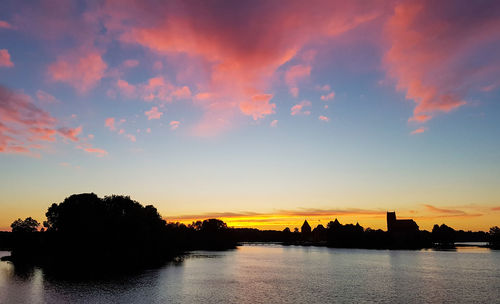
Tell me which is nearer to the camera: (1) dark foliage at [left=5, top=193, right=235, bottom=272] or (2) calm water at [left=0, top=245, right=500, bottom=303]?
(2) calm water at [left=0, top=245, right=500, bottom=303]

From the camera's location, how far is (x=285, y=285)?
7056 cm

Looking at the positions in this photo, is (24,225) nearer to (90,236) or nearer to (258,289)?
(90,236)

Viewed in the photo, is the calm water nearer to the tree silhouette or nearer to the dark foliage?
the dark foliage

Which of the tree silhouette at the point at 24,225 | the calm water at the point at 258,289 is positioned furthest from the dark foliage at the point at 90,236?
the calm water at the point at 258,289

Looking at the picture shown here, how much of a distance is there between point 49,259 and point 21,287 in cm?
7779

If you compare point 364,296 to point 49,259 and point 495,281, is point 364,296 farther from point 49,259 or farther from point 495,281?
point 49,259

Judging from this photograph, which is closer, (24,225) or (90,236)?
(90,236)

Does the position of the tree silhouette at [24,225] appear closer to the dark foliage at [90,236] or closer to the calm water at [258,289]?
the dark foliage at [90,236]

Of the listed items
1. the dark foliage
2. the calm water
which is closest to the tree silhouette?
the dark foliage

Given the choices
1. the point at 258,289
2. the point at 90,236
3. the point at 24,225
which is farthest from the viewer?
the point at 24,225

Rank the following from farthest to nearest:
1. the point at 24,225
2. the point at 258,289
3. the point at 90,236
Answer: the point at 24,225 < the point at 90,236 < the point at 258,289

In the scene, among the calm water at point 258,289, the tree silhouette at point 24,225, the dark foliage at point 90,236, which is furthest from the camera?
the tree silhouette at point 24,225

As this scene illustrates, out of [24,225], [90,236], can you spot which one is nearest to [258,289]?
[90,236]

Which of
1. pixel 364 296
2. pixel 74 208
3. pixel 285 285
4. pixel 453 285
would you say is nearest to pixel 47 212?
pixel 74 208
